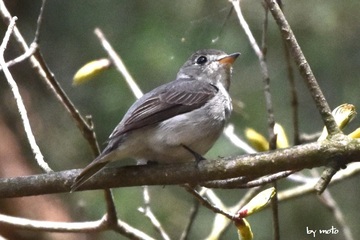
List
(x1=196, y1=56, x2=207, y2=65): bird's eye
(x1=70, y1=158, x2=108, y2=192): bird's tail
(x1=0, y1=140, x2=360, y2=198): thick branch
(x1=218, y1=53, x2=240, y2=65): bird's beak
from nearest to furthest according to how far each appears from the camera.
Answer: (x1=0, y1=140, x2=360, y2=198): thick branch < (x1=70, y1=158, x2=108, y2=192): bird's tail < (x1=218, y1=53, x2=240, y2=65): bird's beak < (x1=196, y1=56, x2=207, y2=65): bird's eye

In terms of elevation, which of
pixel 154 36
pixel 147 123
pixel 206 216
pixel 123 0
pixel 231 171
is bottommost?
pixel 206 216

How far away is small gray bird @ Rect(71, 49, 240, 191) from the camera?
3.63 meters

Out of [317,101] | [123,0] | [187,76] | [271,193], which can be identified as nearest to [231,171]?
[271,193]

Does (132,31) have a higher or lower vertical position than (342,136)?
higher

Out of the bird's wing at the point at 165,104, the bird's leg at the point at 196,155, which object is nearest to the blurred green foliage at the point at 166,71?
the bird's wing at the point at 165,104

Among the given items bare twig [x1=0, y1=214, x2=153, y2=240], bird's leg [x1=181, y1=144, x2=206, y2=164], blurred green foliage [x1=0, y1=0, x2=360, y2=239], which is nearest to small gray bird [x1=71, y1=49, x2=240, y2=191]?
bird's leg [x1=181, y1=144, x2=206, y2=164]

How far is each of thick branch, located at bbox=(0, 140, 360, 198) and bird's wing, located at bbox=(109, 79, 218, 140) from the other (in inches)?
15.9

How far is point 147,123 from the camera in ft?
12.1

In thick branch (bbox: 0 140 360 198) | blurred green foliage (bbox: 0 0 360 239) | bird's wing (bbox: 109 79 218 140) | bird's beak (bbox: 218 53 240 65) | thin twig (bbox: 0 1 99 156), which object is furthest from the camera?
blurred green foliage (bbox: 0 0 360 239)

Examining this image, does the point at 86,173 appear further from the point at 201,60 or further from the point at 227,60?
the point at 201,60

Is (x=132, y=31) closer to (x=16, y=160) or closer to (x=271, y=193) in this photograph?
(x=16, y=160)

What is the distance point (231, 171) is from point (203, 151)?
75 cm

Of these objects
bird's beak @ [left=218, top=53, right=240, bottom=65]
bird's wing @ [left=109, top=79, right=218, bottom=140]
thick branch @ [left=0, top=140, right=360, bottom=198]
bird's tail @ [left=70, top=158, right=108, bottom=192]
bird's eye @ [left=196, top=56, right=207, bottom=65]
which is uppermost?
bird's eye @ [left=196, top=56, right=207, bottom=65]

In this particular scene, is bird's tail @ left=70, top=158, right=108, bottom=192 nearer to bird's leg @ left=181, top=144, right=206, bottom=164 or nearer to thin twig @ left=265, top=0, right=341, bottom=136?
bird's leg @ left=181, top=144, right=206, bottom=164
